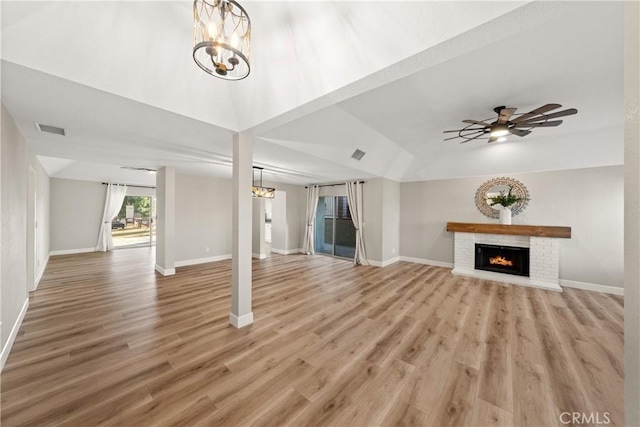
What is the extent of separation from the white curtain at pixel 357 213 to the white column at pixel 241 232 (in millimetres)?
3880

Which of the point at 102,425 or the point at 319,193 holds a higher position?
the point at 319,193

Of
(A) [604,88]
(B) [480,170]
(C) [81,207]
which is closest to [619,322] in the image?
(A) [604,88]

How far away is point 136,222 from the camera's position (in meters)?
9.06

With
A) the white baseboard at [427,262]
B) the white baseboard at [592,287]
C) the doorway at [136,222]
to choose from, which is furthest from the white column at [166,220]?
the white baseboard at [592,287]

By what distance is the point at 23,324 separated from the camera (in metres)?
2.79

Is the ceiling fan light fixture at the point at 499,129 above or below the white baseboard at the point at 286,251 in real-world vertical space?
above

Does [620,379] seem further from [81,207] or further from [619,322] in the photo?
[81,207]

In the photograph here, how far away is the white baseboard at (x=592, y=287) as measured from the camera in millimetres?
4195

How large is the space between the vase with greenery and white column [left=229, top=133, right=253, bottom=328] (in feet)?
17.6

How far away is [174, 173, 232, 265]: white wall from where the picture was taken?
5.85m

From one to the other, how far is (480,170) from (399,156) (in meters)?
2.01

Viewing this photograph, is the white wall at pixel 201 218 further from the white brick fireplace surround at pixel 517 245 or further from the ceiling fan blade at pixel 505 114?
the ceiling fan blade at pixel 505 114

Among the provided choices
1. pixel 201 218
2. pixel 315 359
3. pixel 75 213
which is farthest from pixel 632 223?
pixel 75 213

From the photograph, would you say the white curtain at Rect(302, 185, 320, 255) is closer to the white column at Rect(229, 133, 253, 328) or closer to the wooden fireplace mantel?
the wooden fireplace mantel
